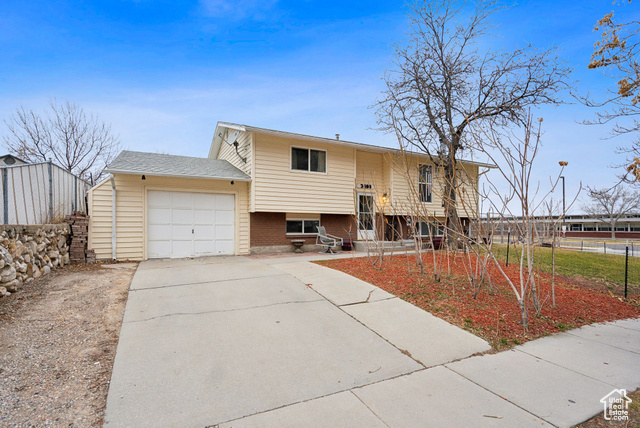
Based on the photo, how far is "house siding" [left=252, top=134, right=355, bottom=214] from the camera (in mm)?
10820

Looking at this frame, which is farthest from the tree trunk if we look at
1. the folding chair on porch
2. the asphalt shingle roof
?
the asphalt shingle roof

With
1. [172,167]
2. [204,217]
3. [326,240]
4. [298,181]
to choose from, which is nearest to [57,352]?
[204,217]

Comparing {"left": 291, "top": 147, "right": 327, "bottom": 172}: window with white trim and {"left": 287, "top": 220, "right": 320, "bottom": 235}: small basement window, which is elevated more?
{"left": 291, "top": 147, "right": 327, "bottom": 172}: window with white trim

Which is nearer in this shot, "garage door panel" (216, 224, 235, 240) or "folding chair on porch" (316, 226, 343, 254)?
"garage door panel" (216, 224, 235, 240)

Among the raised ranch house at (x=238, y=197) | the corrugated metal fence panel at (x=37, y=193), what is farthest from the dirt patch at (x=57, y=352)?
the raised ranch house at (x=238, y=197)

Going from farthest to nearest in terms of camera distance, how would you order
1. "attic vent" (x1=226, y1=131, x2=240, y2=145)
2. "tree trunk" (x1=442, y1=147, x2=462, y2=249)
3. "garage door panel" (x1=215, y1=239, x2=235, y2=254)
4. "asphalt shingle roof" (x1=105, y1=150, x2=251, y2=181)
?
"attic vent" (x1=226, y1=131, x2=240, y2=145)
"garage door panel" (x1=215, y1=239, x2=235, y2=254)
"asphalt shingle roof" (x1=105, y1=150, x2=251, y2=181)
"tree trunk" (x1=442, y1=147, x2=462, y2=249)

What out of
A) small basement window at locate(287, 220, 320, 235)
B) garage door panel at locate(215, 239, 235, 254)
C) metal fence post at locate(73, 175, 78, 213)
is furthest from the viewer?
small basement window at locate(287, 220, 320, 235)

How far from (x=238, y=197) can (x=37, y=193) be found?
18.1 ft

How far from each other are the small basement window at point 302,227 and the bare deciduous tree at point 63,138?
50.7ft

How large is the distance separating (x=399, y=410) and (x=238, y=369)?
161 cm

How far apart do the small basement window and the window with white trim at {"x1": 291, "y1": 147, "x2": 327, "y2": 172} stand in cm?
221

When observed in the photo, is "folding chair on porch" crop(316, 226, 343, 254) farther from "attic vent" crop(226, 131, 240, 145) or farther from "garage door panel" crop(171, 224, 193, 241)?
"attic vent" crop(226, 131, 240, 145)

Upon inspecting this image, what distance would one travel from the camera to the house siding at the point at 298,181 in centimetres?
1082

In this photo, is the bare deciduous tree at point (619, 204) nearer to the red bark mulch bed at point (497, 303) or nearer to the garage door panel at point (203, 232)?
the red bark mulch bed at point (497, 303)
